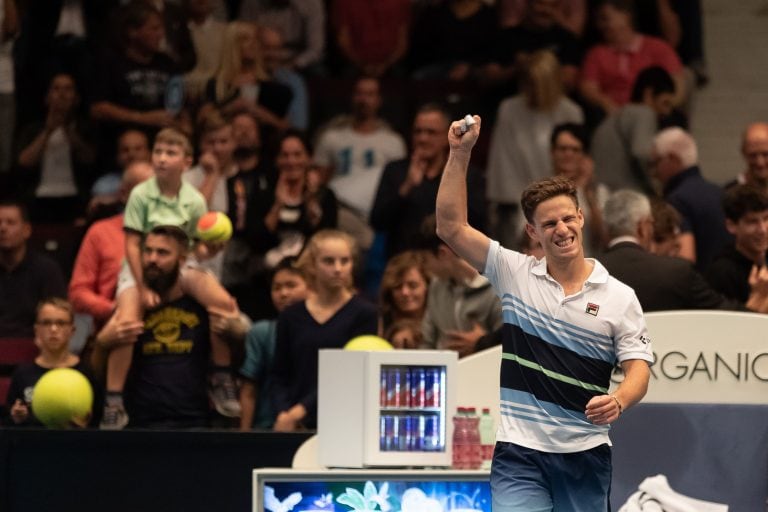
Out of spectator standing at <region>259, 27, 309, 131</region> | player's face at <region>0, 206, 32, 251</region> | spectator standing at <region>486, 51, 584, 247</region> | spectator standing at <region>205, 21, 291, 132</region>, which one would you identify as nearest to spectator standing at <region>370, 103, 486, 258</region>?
spectator standing at <region>486, 51, 584, 247</region>

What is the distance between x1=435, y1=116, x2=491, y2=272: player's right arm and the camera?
6.15 metres

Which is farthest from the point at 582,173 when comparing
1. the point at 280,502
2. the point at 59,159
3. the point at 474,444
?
the point at 280,502

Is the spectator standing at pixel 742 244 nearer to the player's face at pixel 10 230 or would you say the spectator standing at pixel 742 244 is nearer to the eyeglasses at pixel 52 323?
the eyeglasses at pixel 52 323

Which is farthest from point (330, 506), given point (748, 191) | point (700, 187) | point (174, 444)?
point (700, 187)

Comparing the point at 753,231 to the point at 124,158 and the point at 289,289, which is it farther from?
the point at 124,158

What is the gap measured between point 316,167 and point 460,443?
4.04m

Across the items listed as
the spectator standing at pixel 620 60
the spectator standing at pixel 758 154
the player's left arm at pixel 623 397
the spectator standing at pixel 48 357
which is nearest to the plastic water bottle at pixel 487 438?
the player's left arm at pixel 623 397

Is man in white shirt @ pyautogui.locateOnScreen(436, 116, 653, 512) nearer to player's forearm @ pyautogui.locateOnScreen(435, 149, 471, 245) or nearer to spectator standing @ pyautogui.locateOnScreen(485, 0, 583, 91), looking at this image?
player's forearm @ pyautogui.locateOnScreen(435, 149, 471, 245)

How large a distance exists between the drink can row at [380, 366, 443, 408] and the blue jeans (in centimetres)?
147

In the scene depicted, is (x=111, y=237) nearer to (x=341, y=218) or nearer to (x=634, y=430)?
(x=341, y=218)

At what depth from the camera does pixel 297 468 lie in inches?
309

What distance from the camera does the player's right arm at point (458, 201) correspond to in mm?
6152

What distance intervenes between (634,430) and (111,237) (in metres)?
3.44

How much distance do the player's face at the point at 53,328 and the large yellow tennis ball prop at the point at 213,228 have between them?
0.84m
